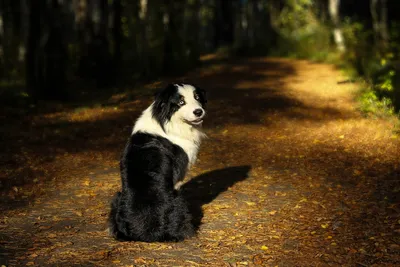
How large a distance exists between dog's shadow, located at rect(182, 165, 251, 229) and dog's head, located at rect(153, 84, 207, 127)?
4.87 feet

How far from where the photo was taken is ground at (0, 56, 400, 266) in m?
5.38

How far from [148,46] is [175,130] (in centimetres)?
1486

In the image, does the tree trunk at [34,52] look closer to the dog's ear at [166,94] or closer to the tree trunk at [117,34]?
the tree trunk at [117,34]

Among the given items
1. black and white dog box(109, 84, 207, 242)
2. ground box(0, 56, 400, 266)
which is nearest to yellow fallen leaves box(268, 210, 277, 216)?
ground box(0, 56, 400, 266)

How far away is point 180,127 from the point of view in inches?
234

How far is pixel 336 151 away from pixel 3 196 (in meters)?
6.30

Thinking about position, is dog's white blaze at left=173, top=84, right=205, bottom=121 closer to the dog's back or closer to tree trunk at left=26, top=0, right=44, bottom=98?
the dog's back

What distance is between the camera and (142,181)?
534 cm

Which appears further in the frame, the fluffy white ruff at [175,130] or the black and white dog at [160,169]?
the fluffy white ruff at [175,130]

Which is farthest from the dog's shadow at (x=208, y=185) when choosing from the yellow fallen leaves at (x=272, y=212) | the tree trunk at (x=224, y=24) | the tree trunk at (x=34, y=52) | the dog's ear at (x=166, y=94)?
the tree trunk at (x=224, y=24)

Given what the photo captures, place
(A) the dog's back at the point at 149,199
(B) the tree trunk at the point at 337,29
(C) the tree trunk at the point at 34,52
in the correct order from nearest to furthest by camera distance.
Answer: (A) the dog's back at the point at 149,199 < (C) the tree trunk at the point at 34,52 < (B) the tree trunk at the point at 337,29

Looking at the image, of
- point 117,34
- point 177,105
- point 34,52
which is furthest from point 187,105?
point 117,34

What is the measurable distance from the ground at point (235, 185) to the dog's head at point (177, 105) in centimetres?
147

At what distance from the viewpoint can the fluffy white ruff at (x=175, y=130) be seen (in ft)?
19.2
